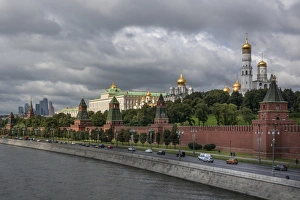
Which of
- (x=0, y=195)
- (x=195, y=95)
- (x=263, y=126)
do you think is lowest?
(x=0, y=195)

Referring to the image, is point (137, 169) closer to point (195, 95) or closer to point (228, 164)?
point (228, 164)

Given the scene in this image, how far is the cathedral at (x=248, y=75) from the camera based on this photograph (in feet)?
465

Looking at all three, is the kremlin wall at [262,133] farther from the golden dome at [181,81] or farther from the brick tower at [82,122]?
the golden dome at [181,81]

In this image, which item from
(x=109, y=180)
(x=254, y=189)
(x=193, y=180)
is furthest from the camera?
(x=109, y=180)

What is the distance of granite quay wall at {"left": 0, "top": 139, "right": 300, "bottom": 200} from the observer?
3409 centimetres

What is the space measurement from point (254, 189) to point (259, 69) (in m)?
118

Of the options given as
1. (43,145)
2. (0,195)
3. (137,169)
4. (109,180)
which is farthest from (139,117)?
(0,195)

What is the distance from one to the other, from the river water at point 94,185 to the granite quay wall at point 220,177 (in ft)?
2.28

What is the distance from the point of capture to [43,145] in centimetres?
9744

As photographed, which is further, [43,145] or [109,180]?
[43,145]

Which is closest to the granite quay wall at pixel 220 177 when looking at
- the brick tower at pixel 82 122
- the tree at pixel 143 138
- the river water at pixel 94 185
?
the river water at pixel 94 185

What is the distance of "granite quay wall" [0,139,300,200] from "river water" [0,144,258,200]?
694 millimetres

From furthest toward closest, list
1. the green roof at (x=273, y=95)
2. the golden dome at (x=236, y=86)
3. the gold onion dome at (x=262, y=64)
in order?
the gold onion dome at (x=262, y=64)
the golden dome at (x=236, y=86)
the green roof at (x=273, y=95)

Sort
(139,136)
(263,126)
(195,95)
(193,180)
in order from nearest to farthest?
1. (193,180)
2. (263,126)
3. (139,136)
4. (195,95)
